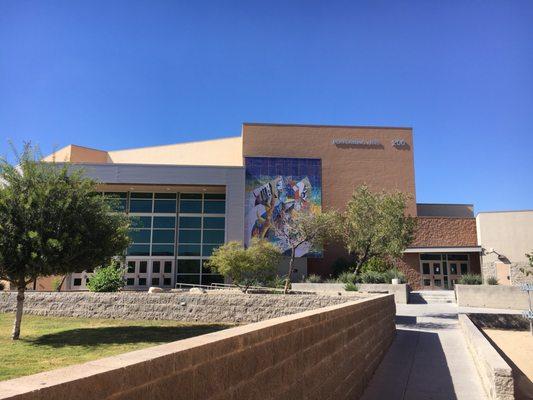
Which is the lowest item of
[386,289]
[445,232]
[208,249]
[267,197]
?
[386,289]

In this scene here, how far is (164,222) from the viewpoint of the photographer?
4194 cm

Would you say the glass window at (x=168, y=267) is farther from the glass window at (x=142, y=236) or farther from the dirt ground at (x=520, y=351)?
the dirt ground at (x=520, y=351)

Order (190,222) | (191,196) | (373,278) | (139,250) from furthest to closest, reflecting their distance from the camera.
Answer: (191,196) → (190,222) → (139,250) → (373,278)

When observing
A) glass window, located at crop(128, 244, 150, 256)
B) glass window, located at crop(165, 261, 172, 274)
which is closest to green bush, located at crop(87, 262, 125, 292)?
glass window, located at crop(165, 261, 172, 274)

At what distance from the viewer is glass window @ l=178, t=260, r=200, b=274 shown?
4062cm

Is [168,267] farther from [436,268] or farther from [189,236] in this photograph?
[436,268]

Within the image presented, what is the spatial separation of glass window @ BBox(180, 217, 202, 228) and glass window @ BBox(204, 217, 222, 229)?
1.88 ft

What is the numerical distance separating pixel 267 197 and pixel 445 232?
16563 millimetres

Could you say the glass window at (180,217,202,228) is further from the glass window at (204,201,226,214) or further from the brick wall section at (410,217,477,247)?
the brick wall section at (410,217,477,247)

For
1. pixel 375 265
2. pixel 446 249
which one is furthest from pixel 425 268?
pixel 375 265

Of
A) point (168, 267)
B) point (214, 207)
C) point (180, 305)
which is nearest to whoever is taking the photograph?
point (180, 305)

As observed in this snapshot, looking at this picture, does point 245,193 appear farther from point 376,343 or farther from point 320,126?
point 376,343

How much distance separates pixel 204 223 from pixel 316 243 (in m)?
18.0

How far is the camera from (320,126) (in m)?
44.5
